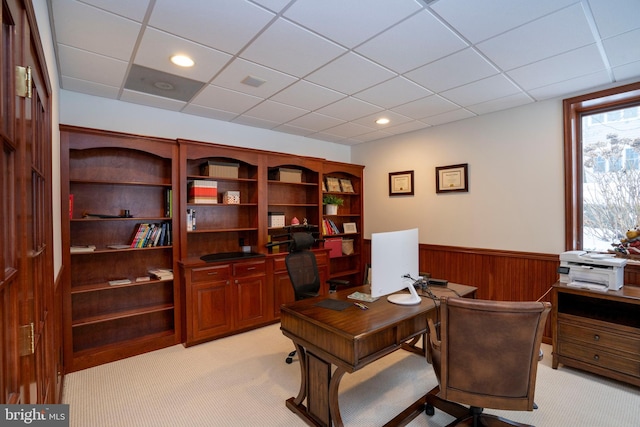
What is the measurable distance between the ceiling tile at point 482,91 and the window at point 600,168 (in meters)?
0.74

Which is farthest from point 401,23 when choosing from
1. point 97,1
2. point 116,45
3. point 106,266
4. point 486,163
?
point 106,266

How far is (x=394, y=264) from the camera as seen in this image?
85.2 inches

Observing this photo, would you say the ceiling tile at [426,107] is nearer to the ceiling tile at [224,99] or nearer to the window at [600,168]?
the window at [600,168]

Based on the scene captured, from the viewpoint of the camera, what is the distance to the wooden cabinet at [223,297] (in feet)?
10.9

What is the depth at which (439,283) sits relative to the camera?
2854 mm

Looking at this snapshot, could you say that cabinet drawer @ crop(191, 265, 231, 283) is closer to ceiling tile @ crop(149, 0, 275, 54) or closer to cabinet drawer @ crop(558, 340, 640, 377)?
ceiling tile @ crop(149, 0, 275, 54)

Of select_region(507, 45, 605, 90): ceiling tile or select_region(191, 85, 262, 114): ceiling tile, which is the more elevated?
select_region(191, 85, 262, 114): ceiling tile

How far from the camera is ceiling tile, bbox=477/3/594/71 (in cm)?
196

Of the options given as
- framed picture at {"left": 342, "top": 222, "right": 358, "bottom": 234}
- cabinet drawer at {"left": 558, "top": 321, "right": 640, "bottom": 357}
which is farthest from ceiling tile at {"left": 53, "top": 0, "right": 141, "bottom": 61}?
cabinet drawer at {"left": 558, "top": 321, "right": 640, "bottom": 357}

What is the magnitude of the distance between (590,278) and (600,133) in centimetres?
160

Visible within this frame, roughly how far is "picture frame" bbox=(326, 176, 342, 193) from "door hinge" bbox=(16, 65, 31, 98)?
4023 mm

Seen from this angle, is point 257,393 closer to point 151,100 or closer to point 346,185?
point 151,100

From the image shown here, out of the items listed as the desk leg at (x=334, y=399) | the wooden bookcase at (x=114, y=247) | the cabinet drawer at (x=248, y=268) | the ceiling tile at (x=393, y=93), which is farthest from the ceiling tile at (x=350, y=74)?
the desk leg at (x=334, y=399)

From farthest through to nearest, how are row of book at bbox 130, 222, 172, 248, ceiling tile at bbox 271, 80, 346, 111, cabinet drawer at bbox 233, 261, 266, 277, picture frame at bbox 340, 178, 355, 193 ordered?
picture frame at bbox 340, 178, 355, 193 < cabinet drawer at bbox 233, 261, 266, 277 < row of book at bbox 130, 222, 172, 248 < ceiling tile at bbox 271, 80, 346, 111
